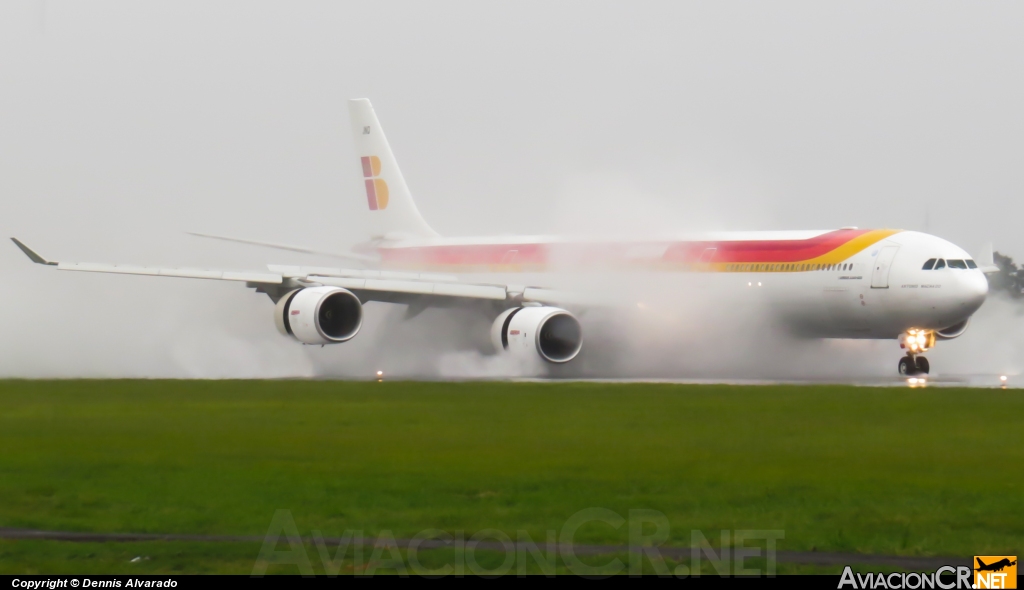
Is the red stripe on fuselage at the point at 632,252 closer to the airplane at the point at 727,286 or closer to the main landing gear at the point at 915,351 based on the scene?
the airplane at the point at 727,286

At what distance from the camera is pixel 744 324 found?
110ft

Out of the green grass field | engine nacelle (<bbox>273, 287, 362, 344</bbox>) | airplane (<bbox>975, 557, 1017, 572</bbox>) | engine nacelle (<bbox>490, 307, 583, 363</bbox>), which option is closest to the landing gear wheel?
engine nacelle (<bbox>490, 307, 583, 363</bbox>)

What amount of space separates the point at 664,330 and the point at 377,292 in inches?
326

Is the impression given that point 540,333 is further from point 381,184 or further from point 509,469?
point 509,469

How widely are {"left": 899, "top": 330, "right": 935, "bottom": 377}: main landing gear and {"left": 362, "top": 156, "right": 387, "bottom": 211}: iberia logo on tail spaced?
1991 cm

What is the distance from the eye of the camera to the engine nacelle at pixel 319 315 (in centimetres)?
3338

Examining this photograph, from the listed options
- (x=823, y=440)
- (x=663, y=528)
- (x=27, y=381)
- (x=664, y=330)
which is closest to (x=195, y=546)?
(x=663, y=528)

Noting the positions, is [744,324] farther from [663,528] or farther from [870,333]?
[663,528]

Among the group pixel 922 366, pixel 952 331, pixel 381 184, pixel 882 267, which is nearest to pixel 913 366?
pixel 922 366

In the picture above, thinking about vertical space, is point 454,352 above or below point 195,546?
above

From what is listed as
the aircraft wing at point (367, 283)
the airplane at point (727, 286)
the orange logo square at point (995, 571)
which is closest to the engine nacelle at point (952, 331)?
the airplane at point (727, 286)

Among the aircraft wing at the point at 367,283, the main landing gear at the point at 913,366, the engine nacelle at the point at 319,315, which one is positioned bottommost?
the main landing gear at the point at 913,366

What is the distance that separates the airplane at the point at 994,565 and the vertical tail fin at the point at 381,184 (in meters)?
36.8

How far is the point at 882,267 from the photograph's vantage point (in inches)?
1241
